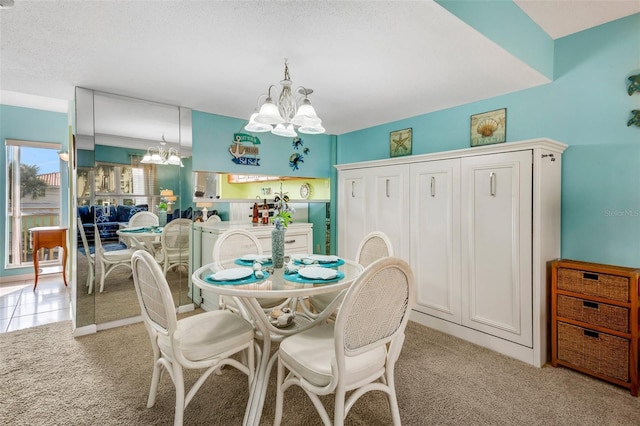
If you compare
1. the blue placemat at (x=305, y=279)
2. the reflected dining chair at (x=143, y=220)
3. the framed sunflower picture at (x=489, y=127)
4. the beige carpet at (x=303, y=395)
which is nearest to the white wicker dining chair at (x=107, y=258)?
the reflected dining chair at (x=143, y=220)

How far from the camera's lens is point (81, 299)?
282 centimetres

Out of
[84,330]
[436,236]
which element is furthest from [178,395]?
[436,236]

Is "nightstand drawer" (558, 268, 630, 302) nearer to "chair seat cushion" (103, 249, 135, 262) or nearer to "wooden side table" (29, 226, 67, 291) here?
"chair seat cushion" (103, 249, 135, 262)

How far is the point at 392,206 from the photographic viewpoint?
3291mm

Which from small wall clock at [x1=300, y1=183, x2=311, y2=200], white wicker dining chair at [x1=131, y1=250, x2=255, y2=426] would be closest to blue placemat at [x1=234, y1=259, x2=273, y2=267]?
white wicker dining chair at [x1=131, y1=250, x2=255, y2=426]

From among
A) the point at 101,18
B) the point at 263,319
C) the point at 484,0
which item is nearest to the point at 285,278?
the point at 263,319

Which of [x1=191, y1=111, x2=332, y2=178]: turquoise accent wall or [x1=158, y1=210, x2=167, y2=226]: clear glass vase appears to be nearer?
[x1=158, y1=210, x2=167, y2=226]: clear glass vase

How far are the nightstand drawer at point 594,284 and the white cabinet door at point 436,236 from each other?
30.3 inches

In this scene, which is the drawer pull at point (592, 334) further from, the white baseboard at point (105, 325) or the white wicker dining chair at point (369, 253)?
the white baseboard at point (105, 325)

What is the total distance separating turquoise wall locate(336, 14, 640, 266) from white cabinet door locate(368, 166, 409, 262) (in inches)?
45.4

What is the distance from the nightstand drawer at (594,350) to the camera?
2018mm

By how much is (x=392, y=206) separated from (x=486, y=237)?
985 mm

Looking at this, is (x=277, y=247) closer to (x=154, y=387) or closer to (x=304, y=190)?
(x=154, y=387)

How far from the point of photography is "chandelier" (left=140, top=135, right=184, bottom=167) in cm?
321
